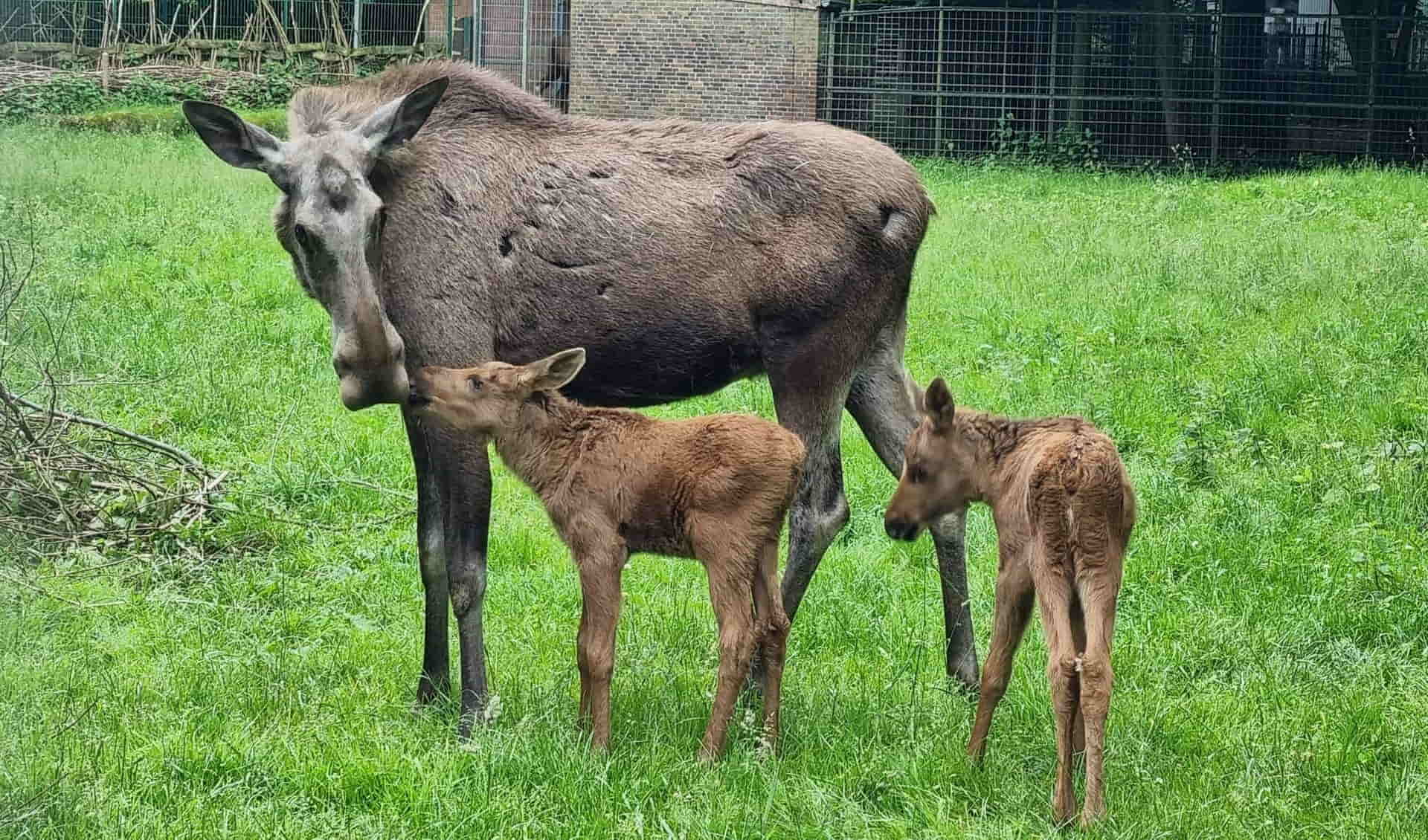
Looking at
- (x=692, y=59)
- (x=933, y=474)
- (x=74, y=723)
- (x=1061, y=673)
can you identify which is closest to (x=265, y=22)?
(x=692, y=59)

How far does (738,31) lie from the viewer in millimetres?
24938

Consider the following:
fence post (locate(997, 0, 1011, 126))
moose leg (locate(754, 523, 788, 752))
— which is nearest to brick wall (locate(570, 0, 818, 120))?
fence post (locate(997, 0, 1011, 126))

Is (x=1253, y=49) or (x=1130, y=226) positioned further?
(x=1253, y=49)

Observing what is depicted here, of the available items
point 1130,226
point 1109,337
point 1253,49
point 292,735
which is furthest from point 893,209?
point 1253,49

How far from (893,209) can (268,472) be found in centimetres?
392

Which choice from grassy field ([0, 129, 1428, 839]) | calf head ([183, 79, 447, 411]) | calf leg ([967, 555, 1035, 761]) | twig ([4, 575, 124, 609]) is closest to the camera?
grassy field ([0, 129, 1428, 839])

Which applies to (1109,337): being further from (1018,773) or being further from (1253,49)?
(1253,49)

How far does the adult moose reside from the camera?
577 centimetres

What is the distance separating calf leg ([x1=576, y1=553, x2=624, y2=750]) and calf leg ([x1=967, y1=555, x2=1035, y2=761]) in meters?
1.24

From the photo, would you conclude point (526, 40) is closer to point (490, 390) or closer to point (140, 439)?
point (140, 439)

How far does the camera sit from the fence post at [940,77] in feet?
80.5

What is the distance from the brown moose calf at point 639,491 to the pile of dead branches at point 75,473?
253cm

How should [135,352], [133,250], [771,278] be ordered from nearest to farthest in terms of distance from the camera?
[771,278]
[135,352]
[133,250]

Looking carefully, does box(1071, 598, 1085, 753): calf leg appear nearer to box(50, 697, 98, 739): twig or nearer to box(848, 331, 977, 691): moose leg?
box(848, 331, 977, 691): moose leg
